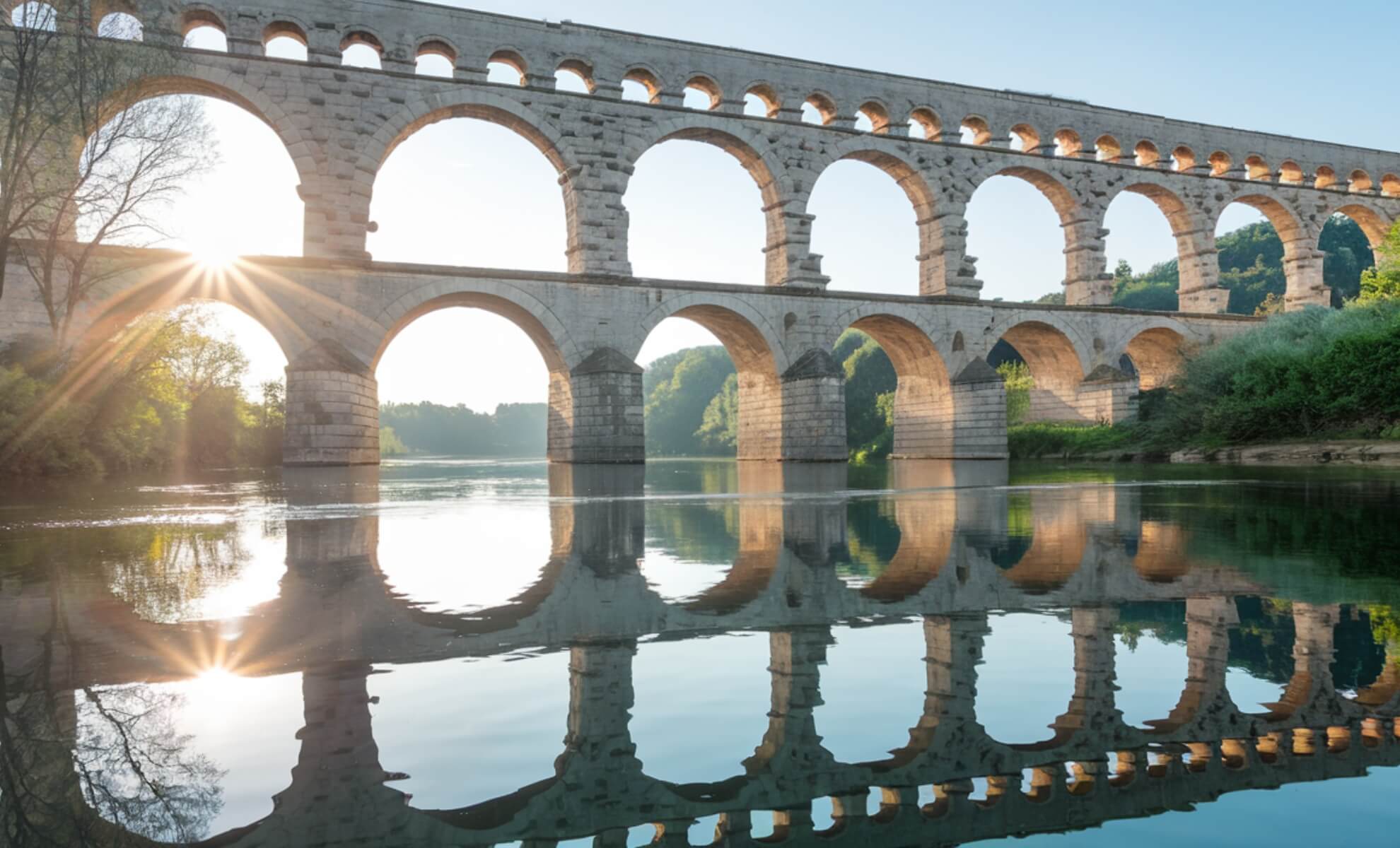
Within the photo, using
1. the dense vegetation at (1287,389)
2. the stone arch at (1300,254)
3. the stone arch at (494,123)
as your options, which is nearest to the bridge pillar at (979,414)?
the dense vegetation at (1287,389)

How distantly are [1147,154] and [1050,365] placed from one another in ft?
25.9

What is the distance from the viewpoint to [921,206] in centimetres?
2795

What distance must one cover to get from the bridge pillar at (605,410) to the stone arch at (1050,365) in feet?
40.7

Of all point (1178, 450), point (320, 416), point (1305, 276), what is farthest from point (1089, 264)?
point (320, 416)

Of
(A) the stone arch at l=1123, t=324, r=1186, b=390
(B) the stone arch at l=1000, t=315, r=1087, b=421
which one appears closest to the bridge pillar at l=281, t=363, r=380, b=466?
(B) the stone arch at l=1000, t=315, r=1087, b=421

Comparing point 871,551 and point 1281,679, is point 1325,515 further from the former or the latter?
point 1281,679

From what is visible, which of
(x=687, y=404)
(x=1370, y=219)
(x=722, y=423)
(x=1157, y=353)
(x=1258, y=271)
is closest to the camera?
(x=1157, y=353)

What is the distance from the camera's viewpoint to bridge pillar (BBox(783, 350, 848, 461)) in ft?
80.1

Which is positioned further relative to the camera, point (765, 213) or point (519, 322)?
point (765, 213)

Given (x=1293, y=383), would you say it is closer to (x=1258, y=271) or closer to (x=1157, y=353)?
(x=1157, y=353)

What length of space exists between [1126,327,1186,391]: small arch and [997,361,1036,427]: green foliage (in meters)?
3.65

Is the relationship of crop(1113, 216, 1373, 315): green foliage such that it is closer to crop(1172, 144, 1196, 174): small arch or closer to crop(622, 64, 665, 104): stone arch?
crop(1172, 144, 1196, 174): small arch

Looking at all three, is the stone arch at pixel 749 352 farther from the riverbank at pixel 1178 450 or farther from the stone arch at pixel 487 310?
the riverbank at pixel 1178 450

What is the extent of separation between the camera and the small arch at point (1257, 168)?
32469 millimetres
